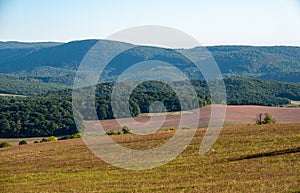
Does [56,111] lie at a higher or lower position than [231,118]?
lower

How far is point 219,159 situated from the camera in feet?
101

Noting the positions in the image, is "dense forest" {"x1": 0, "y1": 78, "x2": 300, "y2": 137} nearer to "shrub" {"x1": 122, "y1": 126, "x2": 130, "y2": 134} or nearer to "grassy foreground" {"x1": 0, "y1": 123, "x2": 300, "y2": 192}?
"shrub" {"x1": 122, "y1": 126, "x2": 130, "y2": 134}

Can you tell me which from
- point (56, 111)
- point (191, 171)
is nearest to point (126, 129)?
point (56, 111)

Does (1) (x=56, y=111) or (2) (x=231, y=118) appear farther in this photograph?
(1) (x=56, y=111)

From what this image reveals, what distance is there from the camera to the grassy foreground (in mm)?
22484

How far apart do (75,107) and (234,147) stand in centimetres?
7796

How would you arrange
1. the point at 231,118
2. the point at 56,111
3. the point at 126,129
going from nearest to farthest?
the point at 126,129 < the point at 231,118 < the point at 56,111

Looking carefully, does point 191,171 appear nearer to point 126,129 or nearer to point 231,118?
point 126,129

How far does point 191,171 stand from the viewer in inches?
1080

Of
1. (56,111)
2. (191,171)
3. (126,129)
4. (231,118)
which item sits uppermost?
(191,171)

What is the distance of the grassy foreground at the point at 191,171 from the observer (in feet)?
73.8

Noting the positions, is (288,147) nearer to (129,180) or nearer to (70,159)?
(129,180)

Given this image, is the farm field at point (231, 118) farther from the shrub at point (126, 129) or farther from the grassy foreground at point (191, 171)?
the grassy foreground at point (191, 171)

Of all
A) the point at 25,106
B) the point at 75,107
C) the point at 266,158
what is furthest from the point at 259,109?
the point at 266,158
